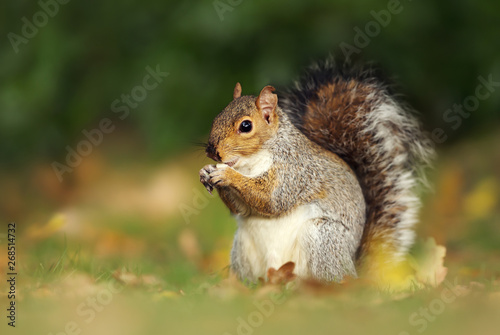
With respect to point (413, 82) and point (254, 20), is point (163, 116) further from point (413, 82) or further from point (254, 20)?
point (413, 82)

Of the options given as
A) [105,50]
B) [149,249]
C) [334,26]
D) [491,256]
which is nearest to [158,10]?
[105,50]

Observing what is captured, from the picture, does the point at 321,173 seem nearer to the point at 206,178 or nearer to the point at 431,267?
the point at 206,178

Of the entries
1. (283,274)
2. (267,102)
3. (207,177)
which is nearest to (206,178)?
(207,177)

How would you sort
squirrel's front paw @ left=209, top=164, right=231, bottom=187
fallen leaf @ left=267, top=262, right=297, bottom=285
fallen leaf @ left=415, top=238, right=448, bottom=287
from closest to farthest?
squirrel's front paw @ left=209, top=164, right=231, bottom=187 < fallen leaf @ left=267, top=262, right=297, bottom=285 < fallen leaf @ left=415, top=238, right=448, bottom=287

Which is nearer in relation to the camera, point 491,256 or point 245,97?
point 245,97

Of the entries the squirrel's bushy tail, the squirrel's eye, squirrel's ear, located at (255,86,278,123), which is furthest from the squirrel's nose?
the squirrel's bushy tail

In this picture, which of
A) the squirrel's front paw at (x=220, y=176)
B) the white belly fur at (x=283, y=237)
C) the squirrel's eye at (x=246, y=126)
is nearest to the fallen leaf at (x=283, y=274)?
the white belly fur at (x=283, y=237)

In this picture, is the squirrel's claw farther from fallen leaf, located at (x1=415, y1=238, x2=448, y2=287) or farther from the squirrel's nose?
fallen leaf, located at (x1=415, y1=238, x2=448, y2=287)
